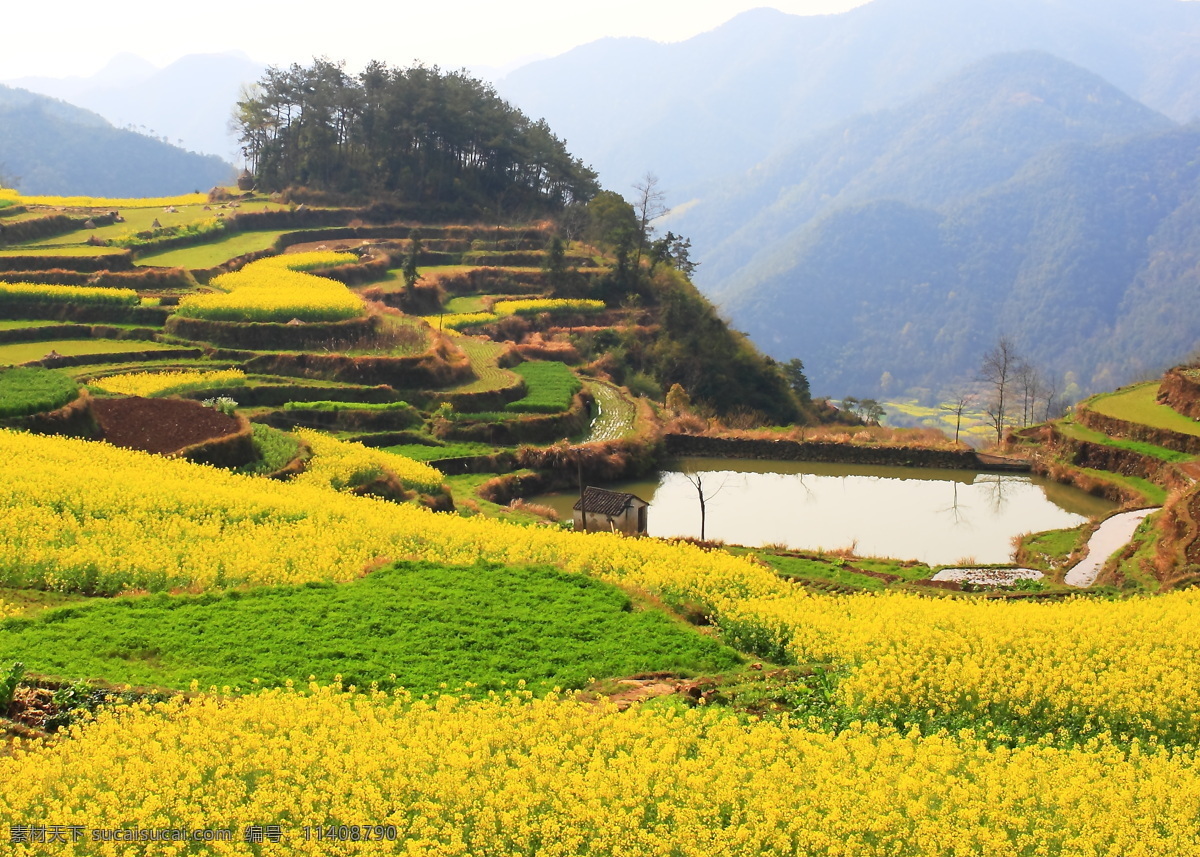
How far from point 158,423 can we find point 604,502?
1216 cm

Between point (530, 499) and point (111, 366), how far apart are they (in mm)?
16115

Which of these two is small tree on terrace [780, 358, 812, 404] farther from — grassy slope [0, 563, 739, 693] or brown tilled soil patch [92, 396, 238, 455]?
grassy slope [0, 563, 739, 693]

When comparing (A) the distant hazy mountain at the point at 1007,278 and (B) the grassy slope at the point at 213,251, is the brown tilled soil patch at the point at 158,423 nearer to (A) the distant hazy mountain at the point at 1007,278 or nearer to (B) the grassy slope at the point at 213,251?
(B) the grassy slope at the point at 213,251

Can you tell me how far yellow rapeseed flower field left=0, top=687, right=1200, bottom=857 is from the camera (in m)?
8.47

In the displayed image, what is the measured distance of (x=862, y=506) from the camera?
3666 centimetres

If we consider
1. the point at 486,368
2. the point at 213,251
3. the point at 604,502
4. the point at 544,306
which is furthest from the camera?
the point at 213,251

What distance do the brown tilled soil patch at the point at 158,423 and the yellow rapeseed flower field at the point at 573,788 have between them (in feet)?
61.5

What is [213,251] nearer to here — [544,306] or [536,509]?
[544,306]

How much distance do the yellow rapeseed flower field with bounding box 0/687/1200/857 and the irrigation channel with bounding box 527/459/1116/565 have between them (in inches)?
807

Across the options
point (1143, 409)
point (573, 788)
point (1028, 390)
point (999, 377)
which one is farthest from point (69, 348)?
point (999, 377)

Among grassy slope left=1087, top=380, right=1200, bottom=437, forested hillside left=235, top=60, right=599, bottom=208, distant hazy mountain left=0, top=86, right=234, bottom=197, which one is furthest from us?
distant hazy mountain left=0, top=86, right=234, bottom=197

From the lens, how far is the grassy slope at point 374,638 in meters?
12.9

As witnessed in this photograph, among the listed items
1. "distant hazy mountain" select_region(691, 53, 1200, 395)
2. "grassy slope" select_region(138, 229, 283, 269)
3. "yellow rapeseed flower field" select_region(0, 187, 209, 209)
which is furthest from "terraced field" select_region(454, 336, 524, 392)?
"distant hazy mountain" select_region(691, 53, 1200, 395)

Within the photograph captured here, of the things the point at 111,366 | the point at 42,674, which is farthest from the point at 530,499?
the point at 42,674
